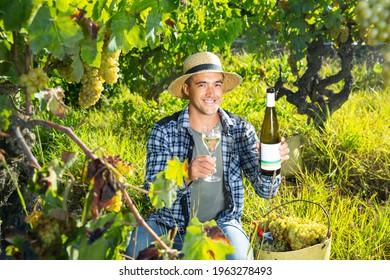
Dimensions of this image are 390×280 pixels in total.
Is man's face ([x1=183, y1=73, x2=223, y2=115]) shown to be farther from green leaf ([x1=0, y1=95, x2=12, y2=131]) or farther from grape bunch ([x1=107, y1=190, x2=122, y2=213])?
grape bunch ([x1=107, y1=190, x2=122, y2=213])

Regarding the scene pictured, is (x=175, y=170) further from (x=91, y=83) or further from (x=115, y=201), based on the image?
(x=91, y=83)

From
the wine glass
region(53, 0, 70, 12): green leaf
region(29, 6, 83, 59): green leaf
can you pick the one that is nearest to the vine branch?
region(29, 6, 83, 59): green leaf

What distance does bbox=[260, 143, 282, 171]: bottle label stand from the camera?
2.65 m

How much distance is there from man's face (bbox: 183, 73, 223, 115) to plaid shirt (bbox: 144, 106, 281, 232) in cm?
8

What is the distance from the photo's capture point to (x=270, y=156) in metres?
2.66

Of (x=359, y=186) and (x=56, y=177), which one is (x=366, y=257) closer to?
(x=359, y=186)

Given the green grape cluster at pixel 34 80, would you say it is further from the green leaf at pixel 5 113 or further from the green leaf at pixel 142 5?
the green leaf at pixel 142 5

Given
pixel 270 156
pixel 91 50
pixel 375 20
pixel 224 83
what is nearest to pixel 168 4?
pixel 91 50

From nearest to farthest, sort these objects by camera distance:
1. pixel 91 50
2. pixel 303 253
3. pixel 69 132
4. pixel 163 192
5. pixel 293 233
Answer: pixel 69 132 < pixel 163 192 < pixel 91 50 < pixel 303 253 < pixel 293 233

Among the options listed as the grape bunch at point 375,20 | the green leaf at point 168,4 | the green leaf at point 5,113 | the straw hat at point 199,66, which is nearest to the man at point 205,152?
the straw hat at point 199,66

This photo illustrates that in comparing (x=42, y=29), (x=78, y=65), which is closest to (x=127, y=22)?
(x=78, y=65)

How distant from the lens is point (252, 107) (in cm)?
463

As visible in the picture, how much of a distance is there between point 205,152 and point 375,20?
57.3 inches

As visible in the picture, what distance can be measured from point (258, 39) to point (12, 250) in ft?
10.1
